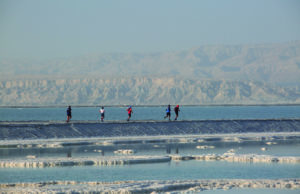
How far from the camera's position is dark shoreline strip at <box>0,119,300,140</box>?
5700 centimetres

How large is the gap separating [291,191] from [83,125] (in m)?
31.6

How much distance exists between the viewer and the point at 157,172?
1449 inches

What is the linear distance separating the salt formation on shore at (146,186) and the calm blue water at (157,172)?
1.61 metres

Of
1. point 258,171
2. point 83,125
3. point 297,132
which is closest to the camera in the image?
point 258,171

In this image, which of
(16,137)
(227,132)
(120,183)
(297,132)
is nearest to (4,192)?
(120,183)

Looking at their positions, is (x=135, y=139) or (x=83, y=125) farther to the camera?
(x=83, y=125)

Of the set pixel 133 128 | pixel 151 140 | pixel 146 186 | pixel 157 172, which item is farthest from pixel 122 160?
pixel 133 128

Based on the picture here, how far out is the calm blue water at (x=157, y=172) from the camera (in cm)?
3479

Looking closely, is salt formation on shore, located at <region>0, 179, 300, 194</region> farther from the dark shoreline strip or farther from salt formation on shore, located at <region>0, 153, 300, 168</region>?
the dark shoreline strip

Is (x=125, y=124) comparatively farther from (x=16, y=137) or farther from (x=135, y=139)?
(x=16, y=137)

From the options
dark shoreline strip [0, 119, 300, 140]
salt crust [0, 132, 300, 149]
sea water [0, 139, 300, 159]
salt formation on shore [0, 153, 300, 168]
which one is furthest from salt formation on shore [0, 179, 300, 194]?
dark shoreline strip [0, 119, 300, 140]

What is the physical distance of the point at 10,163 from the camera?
39750mm

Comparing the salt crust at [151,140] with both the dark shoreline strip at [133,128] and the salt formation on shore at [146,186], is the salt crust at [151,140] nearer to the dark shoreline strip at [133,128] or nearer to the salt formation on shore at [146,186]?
the dark shoreline strip at [133,128]

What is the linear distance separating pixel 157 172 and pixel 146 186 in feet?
18.3
